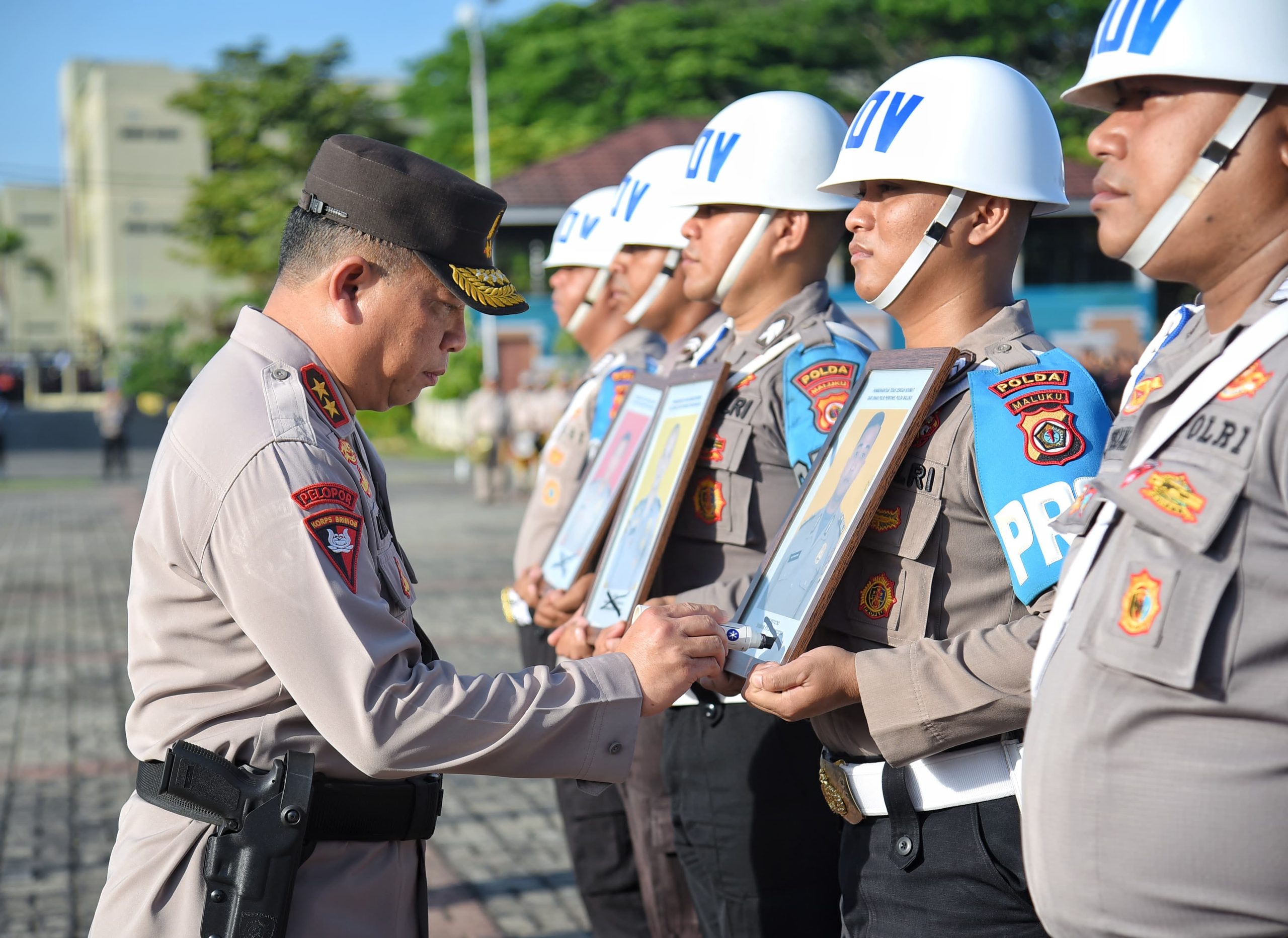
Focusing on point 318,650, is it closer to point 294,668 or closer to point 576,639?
point 294,668

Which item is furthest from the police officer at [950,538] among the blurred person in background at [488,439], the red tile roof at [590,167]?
the red tile roof at [590,167]

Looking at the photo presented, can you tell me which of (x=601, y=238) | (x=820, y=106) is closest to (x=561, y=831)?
(x=601, y=238)

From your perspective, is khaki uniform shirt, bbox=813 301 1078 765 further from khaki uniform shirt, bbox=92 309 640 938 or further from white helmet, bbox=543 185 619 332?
white helmet, bbox=543 185 619 332

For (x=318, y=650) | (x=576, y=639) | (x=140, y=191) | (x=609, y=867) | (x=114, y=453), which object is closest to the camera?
(x=318, y=650)

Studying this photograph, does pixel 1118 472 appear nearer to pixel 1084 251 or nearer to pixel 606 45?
pixel 1084 251

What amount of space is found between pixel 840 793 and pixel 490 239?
1.26m

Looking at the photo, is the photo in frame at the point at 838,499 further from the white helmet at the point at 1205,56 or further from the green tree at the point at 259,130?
the green tree at the point at 259,130

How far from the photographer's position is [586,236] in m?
5.05

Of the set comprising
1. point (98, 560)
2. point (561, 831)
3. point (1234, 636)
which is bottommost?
point (98, 560)

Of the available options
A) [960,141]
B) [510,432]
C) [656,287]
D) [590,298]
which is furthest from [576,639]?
[510,432]

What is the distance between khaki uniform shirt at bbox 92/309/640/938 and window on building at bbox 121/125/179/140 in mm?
88121

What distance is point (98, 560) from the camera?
14.8 m

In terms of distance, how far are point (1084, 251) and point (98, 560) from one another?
3095 centimetres

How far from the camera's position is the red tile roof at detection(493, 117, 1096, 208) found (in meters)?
32.9
